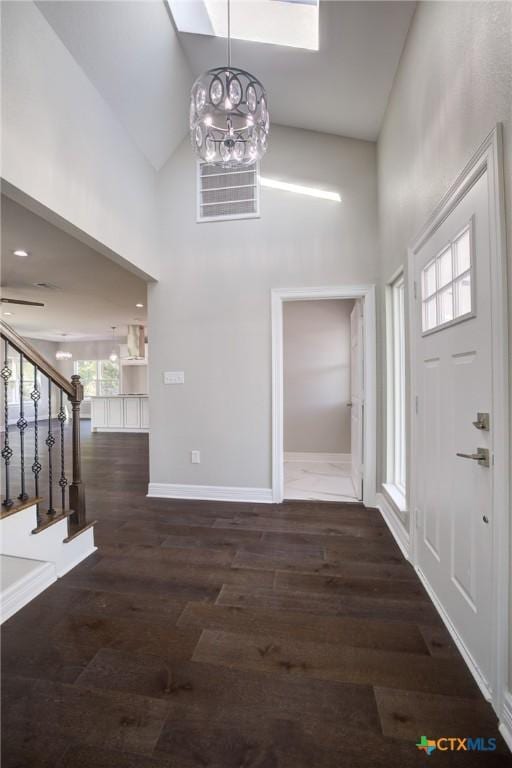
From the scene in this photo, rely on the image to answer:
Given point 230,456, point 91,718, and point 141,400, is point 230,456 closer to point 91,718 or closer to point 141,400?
point 91,718

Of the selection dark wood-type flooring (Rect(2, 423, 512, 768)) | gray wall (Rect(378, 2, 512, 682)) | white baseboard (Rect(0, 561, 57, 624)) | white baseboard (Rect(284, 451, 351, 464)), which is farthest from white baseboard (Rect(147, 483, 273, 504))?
gray wall (Rect(378, 2, 512, 682))

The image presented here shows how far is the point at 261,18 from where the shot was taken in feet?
7.66

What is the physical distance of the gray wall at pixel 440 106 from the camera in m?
1.18

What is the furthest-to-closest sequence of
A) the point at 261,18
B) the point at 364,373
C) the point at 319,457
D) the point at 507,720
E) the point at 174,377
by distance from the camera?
the point at 319,457
the point at 174,377
the point at 364,373
the point at 261,18
the point at 507,720

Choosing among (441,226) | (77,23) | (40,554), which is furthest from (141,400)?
(441,226)

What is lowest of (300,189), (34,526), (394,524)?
(394,524)

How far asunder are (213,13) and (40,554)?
13.0 feet

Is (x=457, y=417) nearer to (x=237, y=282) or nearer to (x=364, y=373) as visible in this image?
(x=364, y=373)

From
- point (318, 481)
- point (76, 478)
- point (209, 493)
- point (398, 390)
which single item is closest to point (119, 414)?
point (209, 493)

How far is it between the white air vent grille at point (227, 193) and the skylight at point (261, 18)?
99 centimetres

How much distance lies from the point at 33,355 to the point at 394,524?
2.94 m

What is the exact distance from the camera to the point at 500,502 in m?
1.19

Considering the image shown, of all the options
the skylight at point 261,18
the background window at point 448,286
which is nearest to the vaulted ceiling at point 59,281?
the skylight at point 261,18

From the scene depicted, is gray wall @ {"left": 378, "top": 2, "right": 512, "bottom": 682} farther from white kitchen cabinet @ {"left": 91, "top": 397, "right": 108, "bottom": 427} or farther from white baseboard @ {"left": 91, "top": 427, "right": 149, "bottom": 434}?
white kitchen cabinet @ {"left": 91, "top": 397, "right": 108, "bottom": 427}
